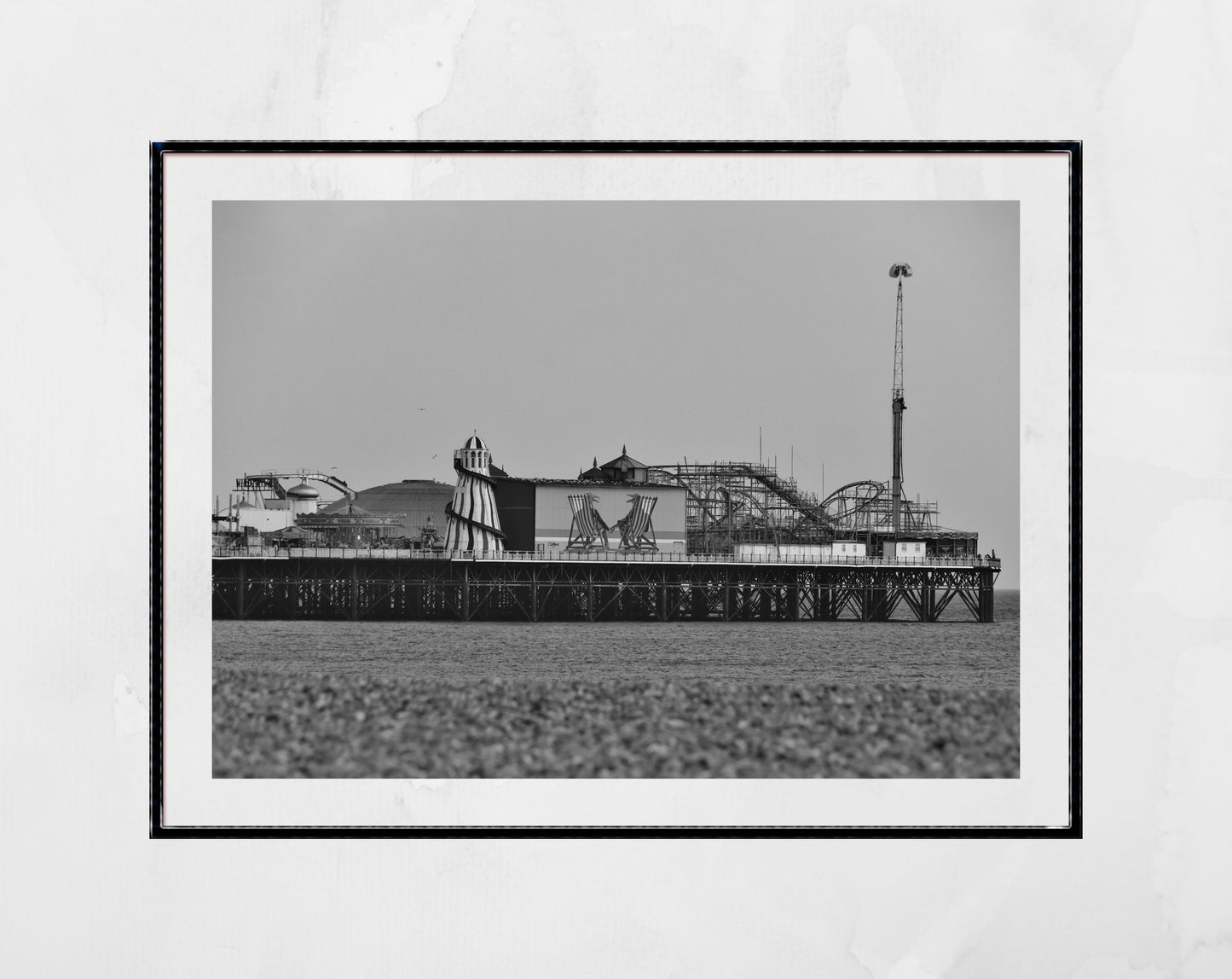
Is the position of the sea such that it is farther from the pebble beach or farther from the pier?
the pier

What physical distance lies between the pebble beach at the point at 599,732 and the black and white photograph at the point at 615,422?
0.01m

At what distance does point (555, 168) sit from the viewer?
14.3ft

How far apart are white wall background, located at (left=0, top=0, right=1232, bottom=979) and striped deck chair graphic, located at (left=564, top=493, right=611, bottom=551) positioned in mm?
4909

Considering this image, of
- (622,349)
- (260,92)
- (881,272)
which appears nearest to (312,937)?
(622,349)

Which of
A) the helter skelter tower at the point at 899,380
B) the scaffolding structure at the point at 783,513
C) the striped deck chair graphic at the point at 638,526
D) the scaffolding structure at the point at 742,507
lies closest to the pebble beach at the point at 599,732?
the scaffolding structure at the point at 783,513

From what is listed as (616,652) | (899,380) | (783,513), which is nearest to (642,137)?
(899,380)

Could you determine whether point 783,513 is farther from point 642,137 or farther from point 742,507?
point 642,137

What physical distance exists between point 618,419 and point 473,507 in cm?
408

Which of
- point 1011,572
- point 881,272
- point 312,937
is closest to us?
point 312,937

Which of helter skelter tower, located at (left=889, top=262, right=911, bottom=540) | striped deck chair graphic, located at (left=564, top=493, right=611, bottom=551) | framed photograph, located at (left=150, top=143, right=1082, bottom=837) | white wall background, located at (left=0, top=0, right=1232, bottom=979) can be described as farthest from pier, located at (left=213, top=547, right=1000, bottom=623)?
white wall background, located at (left=0, top=0, right=1232, bottom=979)

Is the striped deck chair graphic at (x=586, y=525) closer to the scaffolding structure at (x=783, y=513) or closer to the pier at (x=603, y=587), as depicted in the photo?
the pier at (x=603, y=587)

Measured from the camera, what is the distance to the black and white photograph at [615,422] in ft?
14.5
